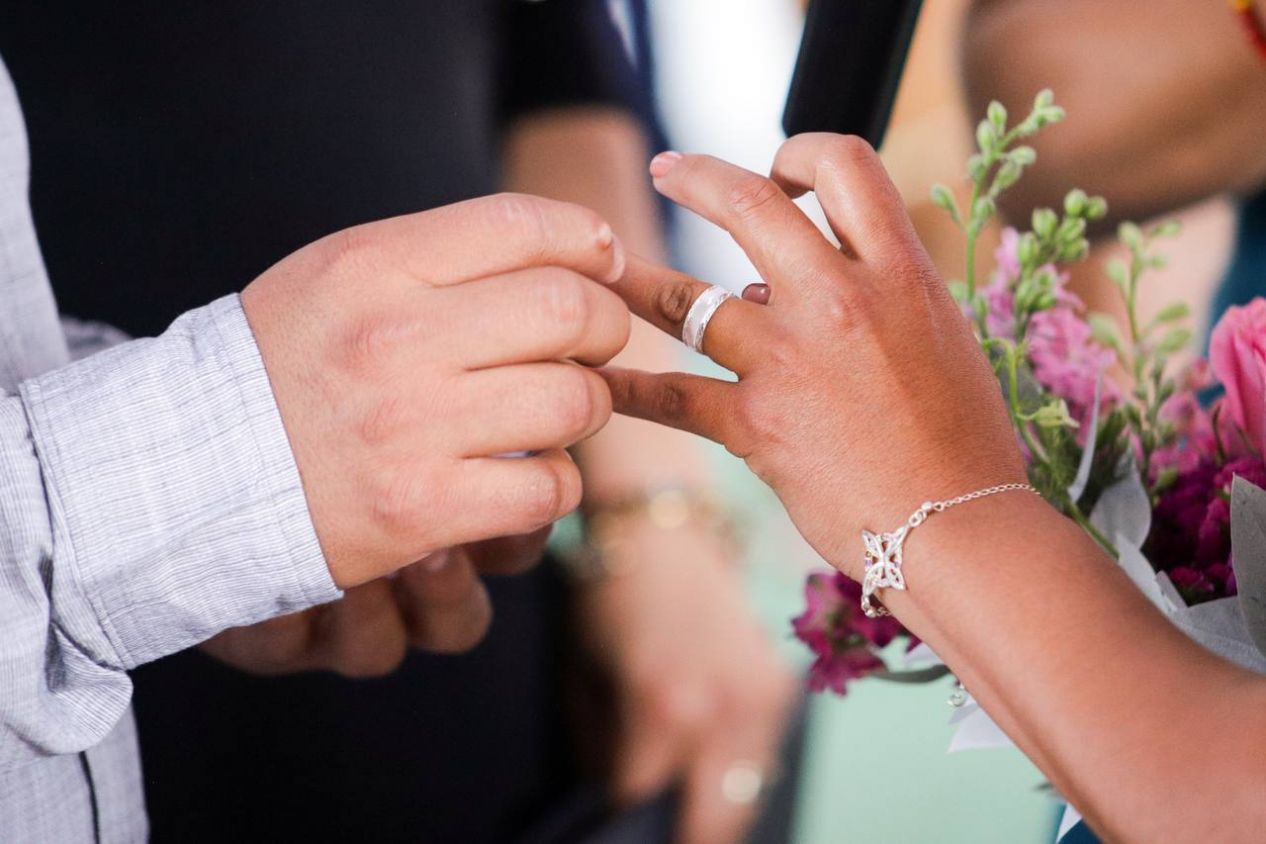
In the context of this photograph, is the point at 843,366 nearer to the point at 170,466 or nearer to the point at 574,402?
the point at 574,402

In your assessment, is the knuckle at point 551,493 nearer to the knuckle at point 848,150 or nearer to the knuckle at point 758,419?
the knuckle at point 758,419

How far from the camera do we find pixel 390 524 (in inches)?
17.3

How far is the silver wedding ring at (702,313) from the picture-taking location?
19.0 inches

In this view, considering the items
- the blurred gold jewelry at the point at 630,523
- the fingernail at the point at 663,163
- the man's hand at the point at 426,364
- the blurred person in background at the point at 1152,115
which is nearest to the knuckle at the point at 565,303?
the man's hand at the point at 426,364

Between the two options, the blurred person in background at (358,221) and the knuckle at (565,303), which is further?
the blurred person in background at (358,221)

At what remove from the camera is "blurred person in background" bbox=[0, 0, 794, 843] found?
0.76m

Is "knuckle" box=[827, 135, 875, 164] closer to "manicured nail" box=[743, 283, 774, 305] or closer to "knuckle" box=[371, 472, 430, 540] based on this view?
"manicured nail" box=[743, 283, 774, 305]

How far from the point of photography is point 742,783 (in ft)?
3.38

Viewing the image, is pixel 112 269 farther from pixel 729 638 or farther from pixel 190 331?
pixel 729 638

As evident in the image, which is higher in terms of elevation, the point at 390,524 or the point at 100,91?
the point at 100,91

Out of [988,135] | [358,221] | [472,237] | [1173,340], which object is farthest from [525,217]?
[358,221]

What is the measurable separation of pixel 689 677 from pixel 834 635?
56cm

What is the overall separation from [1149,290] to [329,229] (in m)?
0.69

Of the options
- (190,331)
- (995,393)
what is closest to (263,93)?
(190,331)
